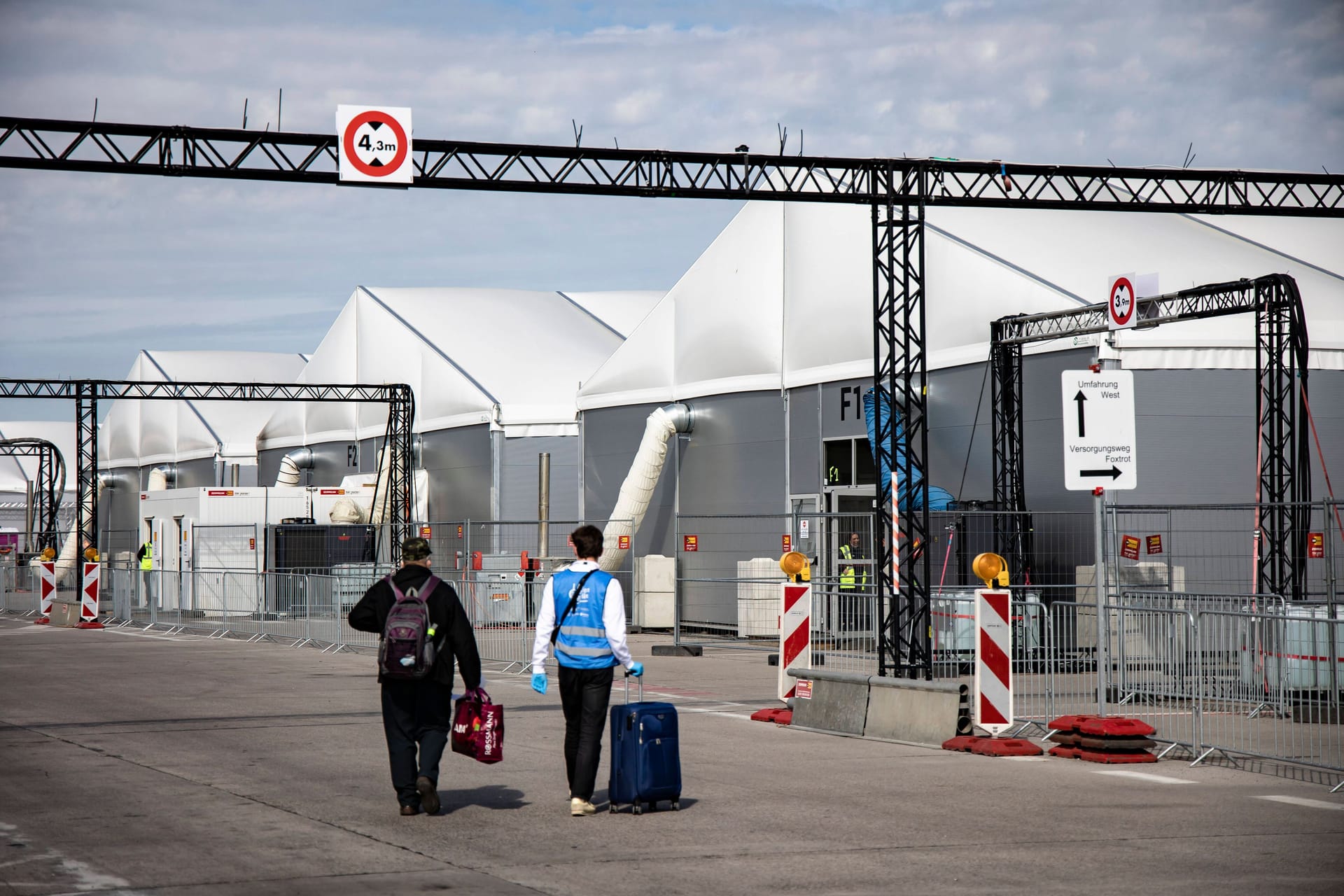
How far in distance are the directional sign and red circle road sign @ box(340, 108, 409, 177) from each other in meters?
8.09

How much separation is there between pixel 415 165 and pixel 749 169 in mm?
4057

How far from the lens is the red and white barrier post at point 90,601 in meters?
34.3

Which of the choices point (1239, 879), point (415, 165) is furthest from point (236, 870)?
point (415, 165)

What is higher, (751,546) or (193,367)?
(193,367)

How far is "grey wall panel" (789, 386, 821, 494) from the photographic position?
29.5 metres

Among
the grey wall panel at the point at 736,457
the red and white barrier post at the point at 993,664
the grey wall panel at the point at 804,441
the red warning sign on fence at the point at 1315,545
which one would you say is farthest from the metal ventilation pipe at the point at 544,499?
the red and white barrier post at the point at 993,664

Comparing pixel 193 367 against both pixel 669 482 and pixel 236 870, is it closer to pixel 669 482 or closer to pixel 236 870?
pixel 669 482

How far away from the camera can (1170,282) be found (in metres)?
26.5

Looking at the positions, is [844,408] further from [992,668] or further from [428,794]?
[428,794]

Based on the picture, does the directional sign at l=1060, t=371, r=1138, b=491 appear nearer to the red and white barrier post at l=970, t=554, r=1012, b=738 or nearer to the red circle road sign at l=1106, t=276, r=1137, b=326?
the red and white barrier post at l=970, t=554, r=1012, b=738

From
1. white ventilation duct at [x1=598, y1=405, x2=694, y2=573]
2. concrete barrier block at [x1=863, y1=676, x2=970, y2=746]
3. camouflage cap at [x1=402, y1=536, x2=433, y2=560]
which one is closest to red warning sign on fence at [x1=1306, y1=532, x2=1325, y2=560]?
concrete barrier block at [x1=863, y1=676, x2=970, y2=746]

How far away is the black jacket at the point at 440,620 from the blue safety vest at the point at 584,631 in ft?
1.95

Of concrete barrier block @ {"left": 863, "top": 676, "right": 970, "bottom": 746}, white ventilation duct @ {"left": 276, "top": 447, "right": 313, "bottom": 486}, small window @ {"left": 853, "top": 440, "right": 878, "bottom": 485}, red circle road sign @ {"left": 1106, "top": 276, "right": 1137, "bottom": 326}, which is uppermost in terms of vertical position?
red circle road sign @ {"left": 1106, "top": 276, "right": 1137, "bottom": 326}

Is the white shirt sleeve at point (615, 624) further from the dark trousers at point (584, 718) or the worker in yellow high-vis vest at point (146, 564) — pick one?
the worker in yellow high-vis vest at point (146, 564)
